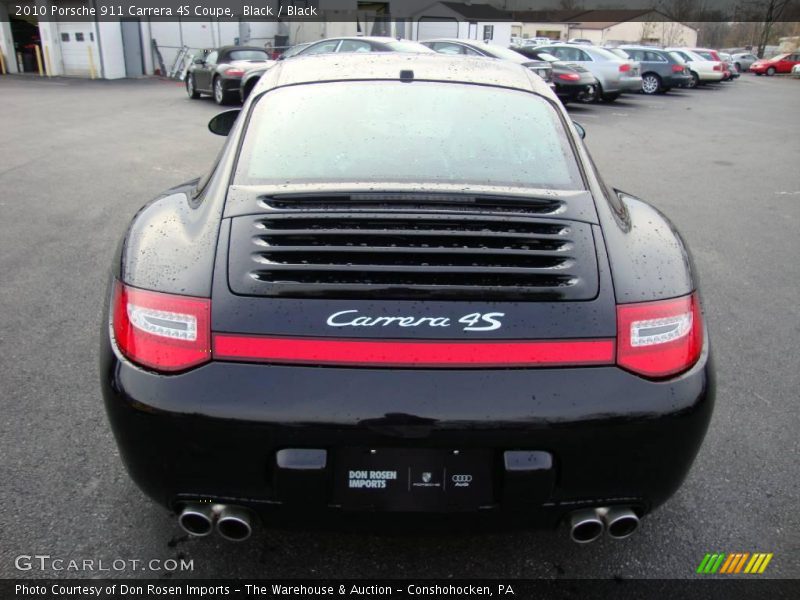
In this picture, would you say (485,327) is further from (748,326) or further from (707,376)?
(748,326)

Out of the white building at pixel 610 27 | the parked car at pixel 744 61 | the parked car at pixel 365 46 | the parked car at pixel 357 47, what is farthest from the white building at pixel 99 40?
the white building at pixel 610 27

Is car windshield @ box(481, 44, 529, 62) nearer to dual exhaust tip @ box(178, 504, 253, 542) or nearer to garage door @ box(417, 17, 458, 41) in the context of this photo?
dual exhaust tip @ box(178, 504, 253, 542)

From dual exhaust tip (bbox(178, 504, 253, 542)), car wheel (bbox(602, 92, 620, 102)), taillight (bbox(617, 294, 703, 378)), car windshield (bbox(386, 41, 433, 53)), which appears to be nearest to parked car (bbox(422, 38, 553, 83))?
car windshield (bbox(386, 41, 433, 53))

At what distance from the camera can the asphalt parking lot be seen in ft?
7.20

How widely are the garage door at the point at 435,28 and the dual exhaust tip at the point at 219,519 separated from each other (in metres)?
37.4

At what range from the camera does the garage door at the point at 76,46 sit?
23.5 m

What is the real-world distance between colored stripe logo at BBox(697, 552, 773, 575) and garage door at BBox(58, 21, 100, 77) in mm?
26409

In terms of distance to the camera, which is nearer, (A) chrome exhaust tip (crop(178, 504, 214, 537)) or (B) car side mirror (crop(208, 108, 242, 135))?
(A) chrome exhaust tip (crop(178, 504, 214, 537))

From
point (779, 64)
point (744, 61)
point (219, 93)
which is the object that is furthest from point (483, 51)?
point (744, 61)

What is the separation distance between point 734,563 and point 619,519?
70 cm

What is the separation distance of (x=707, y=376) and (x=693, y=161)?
920 centimetres

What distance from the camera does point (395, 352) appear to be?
1709mm

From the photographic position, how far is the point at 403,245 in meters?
1.92

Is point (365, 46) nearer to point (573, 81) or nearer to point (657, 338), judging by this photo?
point (573, 81)
